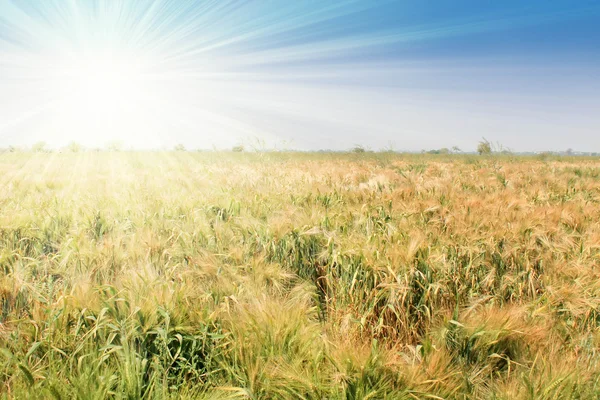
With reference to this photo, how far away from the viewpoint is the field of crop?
140 centimetres

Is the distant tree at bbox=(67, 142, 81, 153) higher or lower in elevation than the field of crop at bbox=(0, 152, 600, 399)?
higher

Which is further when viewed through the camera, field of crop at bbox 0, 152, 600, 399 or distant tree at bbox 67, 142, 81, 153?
distant tree at bbox 67, 142, 81, 153

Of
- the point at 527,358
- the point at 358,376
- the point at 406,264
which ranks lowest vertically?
the point at 527,358

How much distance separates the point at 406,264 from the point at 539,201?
4610 mm

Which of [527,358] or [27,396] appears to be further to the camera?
[527,358]

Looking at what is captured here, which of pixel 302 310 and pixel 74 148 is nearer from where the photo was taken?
pixel 302 310

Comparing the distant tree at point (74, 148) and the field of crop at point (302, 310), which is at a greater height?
the distant tree at point (74, 148)

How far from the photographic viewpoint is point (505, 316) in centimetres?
180

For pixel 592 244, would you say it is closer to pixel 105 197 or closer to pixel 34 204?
pixel 105 197

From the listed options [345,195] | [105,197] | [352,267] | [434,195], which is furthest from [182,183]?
[352,267]

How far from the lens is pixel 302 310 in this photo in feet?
6.03

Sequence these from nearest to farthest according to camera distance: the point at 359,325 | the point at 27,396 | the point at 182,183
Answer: the point at 27,396 → the point at 359,325 → the point at 182,183

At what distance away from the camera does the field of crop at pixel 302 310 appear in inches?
55.2

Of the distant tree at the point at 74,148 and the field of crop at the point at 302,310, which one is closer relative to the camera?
the field of crop at the point at 302,310
